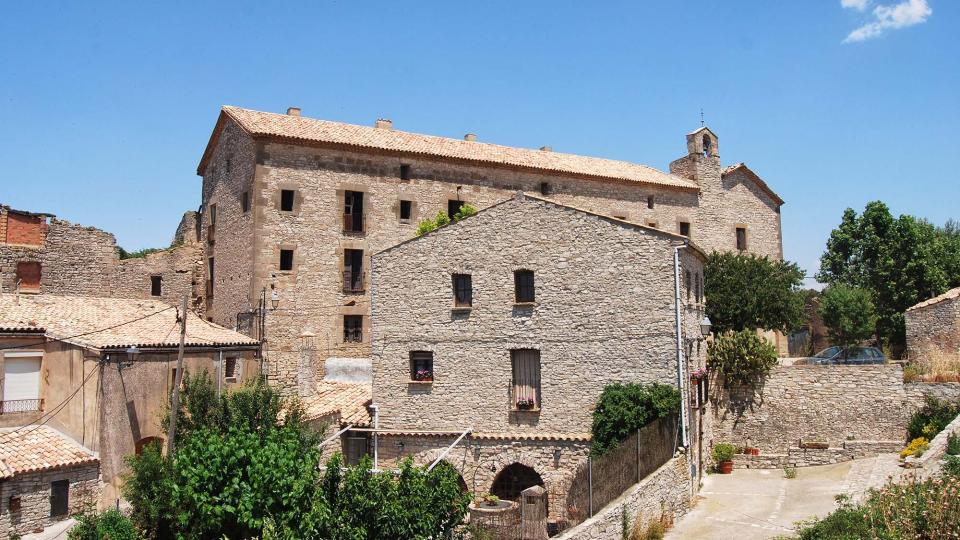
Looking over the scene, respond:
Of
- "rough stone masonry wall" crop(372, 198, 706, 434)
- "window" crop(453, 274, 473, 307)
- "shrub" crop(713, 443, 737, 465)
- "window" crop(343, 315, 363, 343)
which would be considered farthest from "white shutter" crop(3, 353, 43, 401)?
"shrub" crop(713, 443, 737, 465)

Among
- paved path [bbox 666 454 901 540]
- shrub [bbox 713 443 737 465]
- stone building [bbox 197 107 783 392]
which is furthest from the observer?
stone building [bbox 197 107 783 392]

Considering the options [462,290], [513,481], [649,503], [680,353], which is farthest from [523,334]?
[649,503]

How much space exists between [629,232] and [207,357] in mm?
14791

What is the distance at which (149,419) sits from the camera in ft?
76.1

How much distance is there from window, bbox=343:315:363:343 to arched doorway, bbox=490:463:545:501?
11833mm

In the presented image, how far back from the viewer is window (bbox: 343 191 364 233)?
1243 inches

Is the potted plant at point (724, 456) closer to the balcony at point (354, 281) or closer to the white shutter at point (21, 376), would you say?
the balcony at point (354, 281)

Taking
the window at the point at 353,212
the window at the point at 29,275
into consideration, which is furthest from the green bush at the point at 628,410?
the window at the point at 29,275

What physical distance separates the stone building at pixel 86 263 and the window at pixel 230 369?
9.04m

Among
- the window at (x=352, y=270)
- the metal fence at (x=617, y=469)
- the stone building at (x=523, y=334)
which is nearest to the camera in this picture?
the metal fence at (x=617, y=469)

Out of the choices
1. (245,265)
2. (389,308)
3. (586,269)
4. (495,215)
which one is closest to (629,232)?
(586,269)

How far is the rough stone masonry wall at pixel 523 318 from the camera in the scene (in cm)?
2028

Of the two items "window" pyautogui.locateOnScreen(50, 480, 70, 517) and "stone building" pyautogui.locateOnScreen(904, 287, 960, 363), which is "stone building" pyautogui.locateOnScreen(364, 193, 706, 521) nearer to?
"window" pyautogui.locateOnScreen(50, 480, 70, 517)

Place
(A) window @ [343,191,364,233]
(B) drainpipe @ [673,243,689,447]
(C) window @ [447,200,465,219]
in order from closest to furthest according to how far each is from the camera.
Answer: (B) drainpipe @ [673,243,689,447] < (A) window @ [343,191,364,233] < (C) window @ [447,200,465,219]
